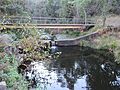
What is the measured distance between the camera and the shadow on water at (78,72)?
14075 mm

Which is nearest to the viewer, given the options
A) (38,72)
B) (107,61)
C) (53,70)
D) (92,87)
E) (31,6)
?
(92,87)

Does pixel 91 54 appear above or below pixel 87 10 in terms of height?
below

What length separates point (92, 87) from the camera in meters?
13.8

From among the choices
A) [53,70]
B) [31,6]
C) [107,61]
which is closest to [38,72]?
[53,70]

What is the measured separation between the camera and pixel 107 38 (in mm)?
26297

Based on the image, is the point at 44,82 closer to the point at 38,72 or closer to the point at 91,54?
the point at 38,72

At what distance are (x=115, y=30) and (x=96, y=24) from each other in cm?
364

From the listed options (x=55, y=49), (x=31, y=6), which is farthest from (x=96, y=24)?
(x=31, y=6)

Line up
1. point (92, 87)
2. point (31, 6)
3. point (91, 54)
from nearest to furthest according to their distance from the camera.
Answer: point (92, 87) → point (91, 54) → point (31, 6)

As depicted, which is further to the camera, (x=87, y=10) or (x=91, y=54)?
(x=87, y=10)

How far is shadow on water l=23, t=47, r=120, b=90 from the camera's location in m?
14.1

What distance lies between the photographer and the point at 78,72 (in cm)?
1739

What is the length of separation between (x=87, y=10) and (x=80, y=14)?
47.1 inches

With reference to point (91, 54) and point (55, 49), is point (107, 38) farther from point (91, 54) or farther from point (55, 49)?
point (55, 49)
